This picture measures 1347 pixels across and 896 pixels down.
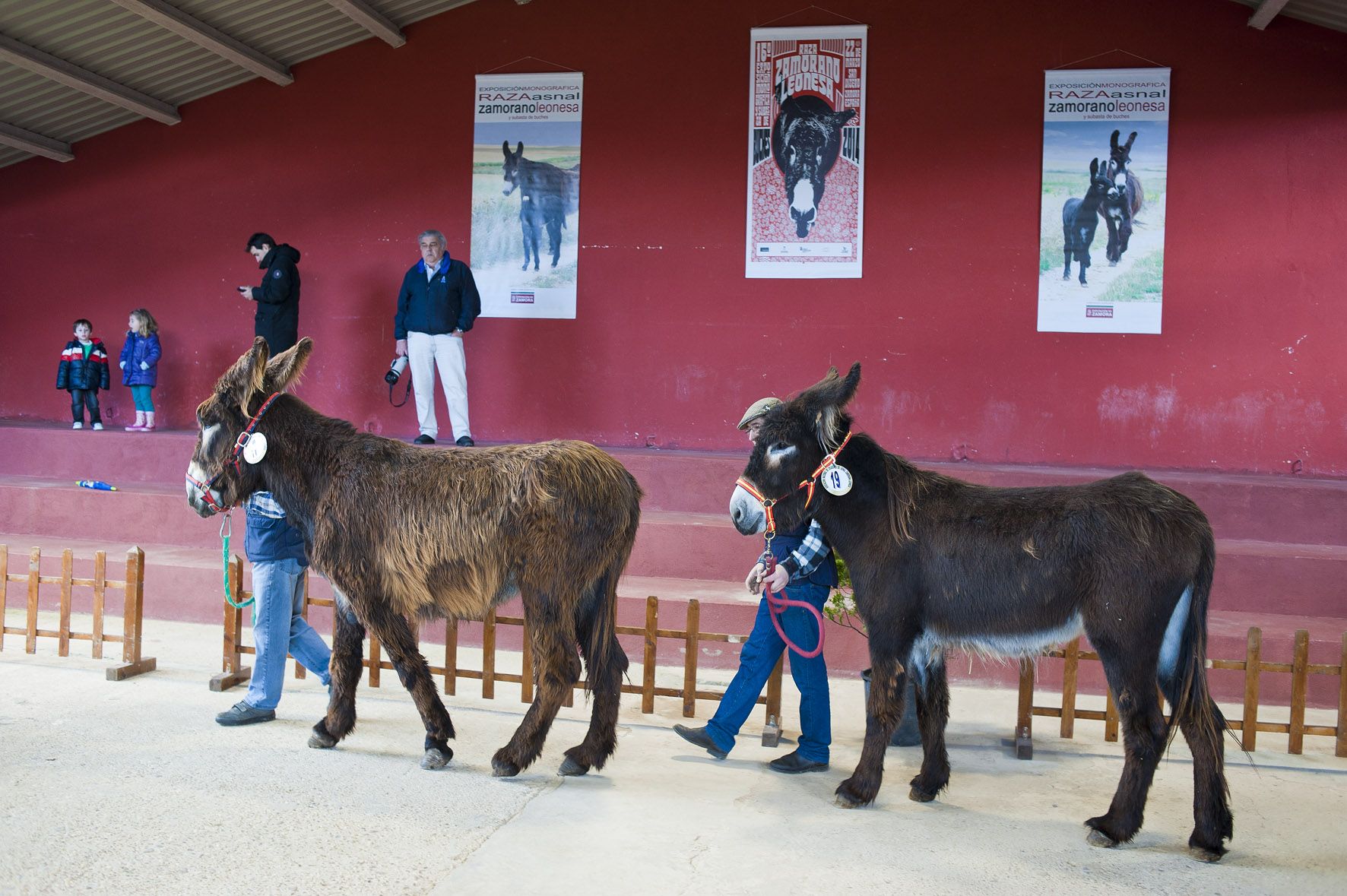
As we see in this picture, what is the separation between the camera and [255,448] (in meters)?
4.46

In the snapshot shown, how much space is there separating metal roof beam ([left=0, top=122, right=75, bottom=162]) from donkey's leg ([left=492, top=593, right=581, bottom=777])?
28.3 feet

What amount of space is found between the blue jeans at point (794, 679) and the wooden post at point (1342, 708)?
2.38m

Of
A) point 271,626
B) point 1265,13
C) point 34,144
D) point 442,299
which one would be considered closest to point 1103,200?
point 1265,13

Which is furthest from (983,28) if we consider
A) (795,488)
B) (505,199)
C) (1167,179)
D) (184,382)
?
(184,382)

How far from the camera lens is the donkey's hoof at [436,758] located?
444 cm

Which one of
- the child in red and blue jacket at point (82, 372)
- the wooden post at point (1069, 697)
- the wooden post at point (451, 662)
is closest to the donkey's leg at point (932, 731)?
the wooden post at point (1069, 697)

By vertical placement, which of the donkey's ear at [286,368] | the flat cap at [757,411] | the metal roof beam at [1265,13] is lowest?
the flat cap at [757,411]

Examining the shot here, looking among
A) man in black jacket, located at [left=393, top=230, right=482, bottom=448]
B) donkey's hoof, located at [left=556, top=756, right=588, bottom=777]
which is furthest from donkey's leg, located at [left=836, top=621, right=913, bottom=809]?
man in black jacket, located at [left=393, top=230, right=482, bottom=448]

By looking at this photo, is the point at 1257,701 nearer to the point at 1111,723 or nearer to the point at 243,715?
the point at 1111,723

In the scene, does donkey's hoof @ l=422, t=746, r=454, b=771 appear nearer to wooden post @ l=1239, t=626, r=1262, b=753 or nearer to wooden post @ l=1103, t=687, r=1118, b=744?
wooden post @ l=1103, t=687, r=1118, b=744

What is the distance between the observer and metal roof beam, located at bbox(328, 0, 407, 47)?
899cm

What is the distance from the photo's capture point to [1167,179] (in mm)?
8828

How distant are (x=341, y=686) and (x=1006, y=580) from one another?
2.85m

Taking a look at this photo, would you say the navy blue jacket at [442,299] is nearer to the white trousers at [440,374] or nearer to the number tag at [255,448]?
the white trousers at [440,374]
